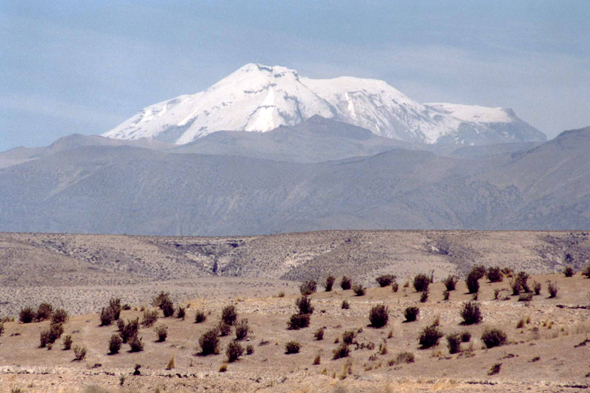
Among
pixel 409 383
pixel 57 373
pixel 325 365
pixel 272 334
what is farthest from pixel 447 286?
pixel 57 373

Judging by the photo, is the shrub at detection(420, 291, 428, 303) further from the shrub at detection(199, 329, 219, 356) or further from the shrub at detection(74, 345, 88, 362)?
the shrub at detection(74, 345, 88, 362)

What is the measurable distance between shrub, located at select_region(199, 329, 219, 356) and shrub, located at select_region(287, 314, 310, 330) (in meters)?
3.66

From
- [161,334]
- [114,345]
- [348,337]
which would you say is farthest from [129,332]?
[348,337]

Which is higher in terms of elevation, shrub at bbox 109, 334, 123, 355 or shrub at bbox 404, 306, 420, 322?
shrub at bbox 404, 306, 420, 322

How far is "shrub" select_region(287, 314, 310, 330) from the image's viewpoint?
95.0ft

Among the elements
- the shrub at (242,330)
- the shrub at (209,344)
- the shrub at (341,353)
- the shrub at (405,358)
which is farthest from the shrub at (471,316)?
the shrub at (209,344)

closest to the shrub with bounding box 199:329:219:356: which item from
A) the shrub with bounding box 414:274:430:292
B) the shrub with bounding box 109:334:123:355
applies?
the shrub with bounding box 109:334:123:355

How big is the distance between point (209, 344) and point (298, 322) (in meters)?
4.18

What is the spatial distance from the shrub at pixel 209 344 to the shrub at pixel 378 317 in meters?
6.07

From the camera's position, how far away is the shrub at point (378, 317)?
94.0 feet

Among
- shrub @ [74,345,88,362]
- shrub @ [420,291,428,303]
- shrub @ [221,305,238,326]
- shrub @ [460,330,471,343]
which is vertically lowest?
shrub @ [74,345,88,362]

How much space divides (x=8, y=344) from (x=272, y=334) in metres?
9.60

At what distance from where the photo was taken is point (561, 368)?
20.7 meters

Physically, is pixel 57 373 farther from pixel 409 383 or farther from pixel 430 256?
pixel 430 256
